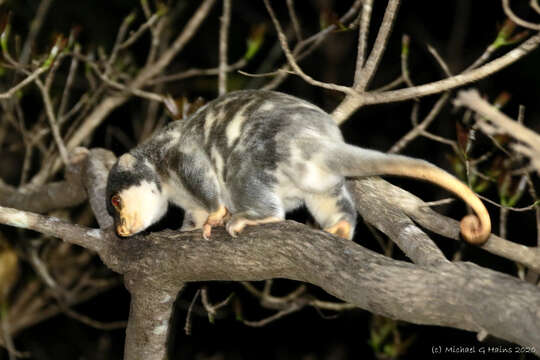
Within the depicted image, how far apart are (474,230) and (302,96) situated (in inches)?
271

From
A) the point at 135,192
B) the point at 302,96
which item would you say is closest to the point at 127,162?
the point at 135,192

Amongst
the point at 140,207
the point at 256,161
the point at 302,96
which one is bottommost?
the point at 302,96

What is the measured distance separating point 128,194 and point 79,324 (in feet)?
21.0

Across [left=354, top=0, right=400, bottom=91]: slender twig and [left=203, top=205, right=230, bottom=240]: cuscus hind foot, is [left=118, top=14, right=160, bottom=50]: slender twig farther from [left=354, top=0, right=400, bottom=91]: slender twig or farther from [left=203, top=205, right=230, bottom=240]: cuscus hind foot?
[left=354, top=0, right=400, bottom=91]: slender twig

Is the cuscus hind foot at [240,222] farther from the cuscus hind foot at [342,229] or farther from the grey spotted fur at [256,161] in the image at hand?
the cuscus hind foot at [342,229]

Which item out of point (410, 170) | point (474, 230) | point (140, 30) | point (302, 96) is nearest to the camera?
point (474, 230)

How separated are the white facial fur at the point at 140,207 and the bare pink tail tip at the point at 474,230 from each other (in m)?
1.81

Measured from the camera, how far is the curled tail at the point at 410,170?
264 centimetres

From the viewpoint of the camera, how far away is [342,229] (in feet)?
12.3

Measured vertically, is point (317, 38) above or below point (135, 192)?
above

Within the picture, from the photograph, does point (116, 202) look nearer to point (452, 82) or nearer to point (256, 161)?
point (256, 161)

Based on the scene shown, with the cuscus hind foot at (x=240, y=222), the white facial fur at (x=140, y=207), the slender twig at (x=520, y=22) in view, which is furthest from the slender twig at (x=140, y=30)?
the slender twig at (x=520, y=22)

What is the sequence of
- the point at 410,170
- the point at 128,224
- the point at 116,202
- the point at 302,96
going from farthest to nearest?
the point at 302,96 → the point at 116,202 → the point at 128,224 → the point at 410,170

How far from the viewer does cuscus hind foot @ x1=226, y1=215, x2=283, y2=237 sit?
10.8 feet
